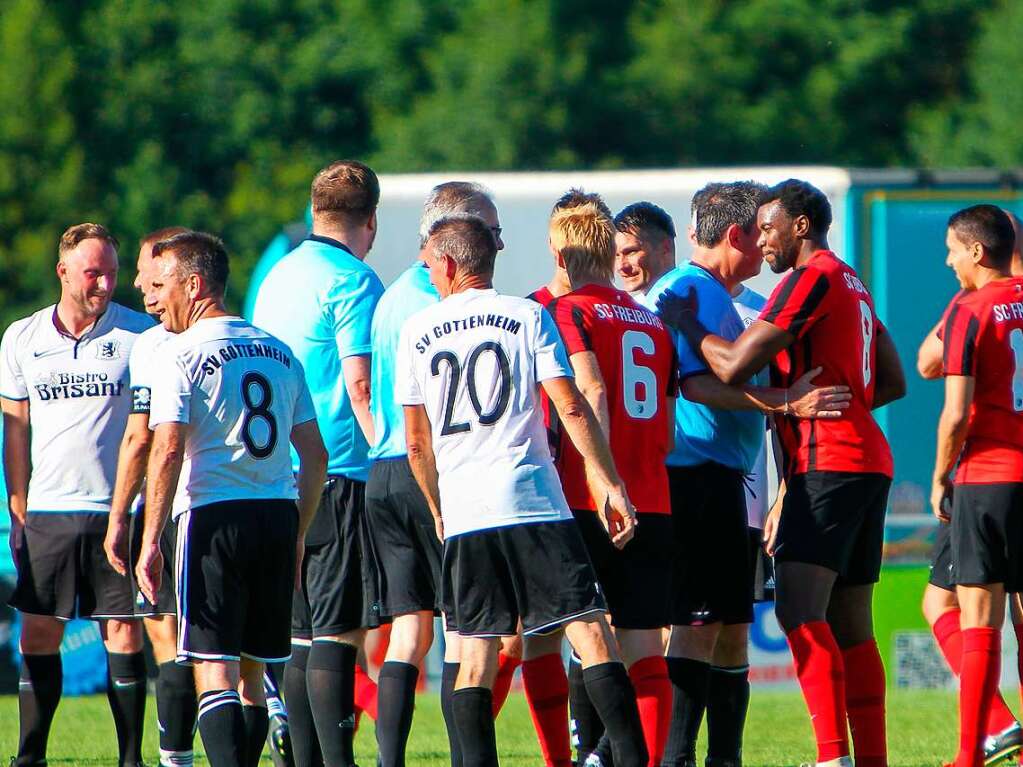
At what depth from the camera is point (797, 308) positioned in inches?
230

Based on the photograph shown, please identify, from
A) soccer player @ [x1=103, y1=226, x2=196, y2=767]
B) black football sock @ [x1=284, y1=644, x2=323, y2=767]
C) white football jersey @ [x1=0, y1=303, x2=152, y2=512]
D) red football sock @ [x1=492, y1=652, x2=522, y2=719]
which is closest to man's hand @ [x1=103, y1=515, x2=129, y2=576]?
soccer player @ [x1=103, y1=226, x2=196, y2=767]

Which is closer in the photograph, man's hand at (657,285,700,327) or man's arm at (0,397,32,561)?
man's hand at (657,285,700,327)

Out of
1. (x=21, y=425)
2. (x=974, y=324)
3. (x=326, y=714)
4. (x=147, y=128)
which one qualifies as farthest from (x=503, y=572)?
(x=147, y=128)

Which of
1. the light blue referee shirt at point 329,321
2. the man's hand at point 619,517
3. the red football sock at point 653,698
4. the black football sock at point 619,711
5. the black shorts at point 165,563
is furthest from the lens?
the black shorts at point 165,563

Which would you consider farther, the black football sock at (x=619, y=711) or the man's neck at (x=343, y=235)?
the man's neck at (x=343, y=235)

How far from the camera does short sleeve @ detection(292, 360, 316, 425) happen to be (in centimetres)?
584

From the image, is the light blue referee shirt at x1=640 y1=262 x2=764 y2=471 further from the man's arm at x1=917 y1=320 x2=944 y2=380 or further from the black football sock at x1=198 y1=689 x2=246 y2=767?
the black football sock at x1=198 y1=689 x2=246 y2=767

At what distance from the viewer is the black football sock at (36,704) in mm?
6766

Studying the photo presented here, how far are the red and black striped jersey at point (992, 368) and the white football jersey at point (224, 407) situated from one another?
2548 mm

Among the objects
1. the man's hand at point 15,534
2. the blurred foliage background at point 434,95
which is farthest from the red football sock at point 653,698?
the blurred foliage background at point 434,95

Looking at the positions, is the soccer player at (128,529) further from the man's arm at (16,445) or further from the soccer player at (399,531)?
the man's arm at (16,445)

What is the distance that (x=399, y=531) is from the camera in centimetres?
622

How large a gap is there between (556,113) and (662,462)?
75.4ft

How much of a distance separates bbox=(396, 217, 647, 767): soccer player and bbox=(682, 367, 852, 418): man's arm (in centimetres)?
70
